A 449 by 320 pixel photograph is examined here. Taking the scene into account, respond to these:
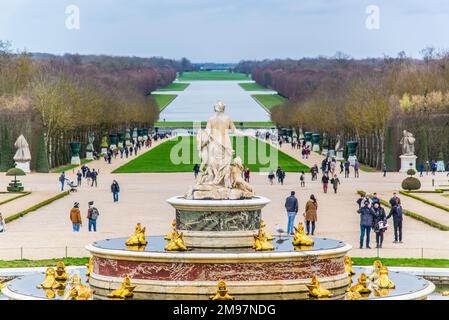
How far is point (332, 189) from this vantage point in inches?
2576

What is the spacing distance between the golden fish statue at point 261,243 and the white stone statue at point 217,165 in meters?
1.37

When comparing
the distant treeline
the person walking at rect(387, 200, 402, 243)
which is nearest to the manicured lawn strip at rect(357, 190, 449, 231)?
the person walking at rect(387, 200, 402, 243)

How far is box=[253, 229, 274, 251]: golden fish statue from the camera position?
27.9 meters

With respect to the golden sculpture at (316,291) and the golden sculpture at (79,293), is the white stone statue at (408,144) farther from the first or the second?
the golden sculpture at (79,293)

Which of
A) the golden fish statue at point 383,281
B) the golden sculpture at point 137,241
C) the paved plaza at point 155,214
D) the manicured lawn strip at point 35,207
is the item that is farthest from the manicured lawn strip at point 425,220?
the golden sculpture at point 137,241

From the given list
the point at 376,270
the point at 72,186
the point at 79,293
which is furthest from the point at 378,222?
the point at 72,186

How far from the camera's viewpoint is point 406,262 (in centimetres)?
3344

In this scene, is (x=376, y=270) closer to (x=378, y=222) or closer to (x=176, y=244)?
(x=176, y=244)

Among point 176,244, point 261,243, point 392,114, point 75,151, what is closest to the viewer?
point 176,244

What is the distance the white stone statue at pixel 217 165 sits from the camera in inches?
1161

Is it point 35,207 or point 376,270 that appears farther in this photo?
point 35,207

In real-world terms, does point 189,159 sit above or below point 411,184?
below

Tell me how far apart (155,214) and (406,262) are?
18114 millimetres

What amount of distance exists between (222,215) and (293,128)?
383ft
